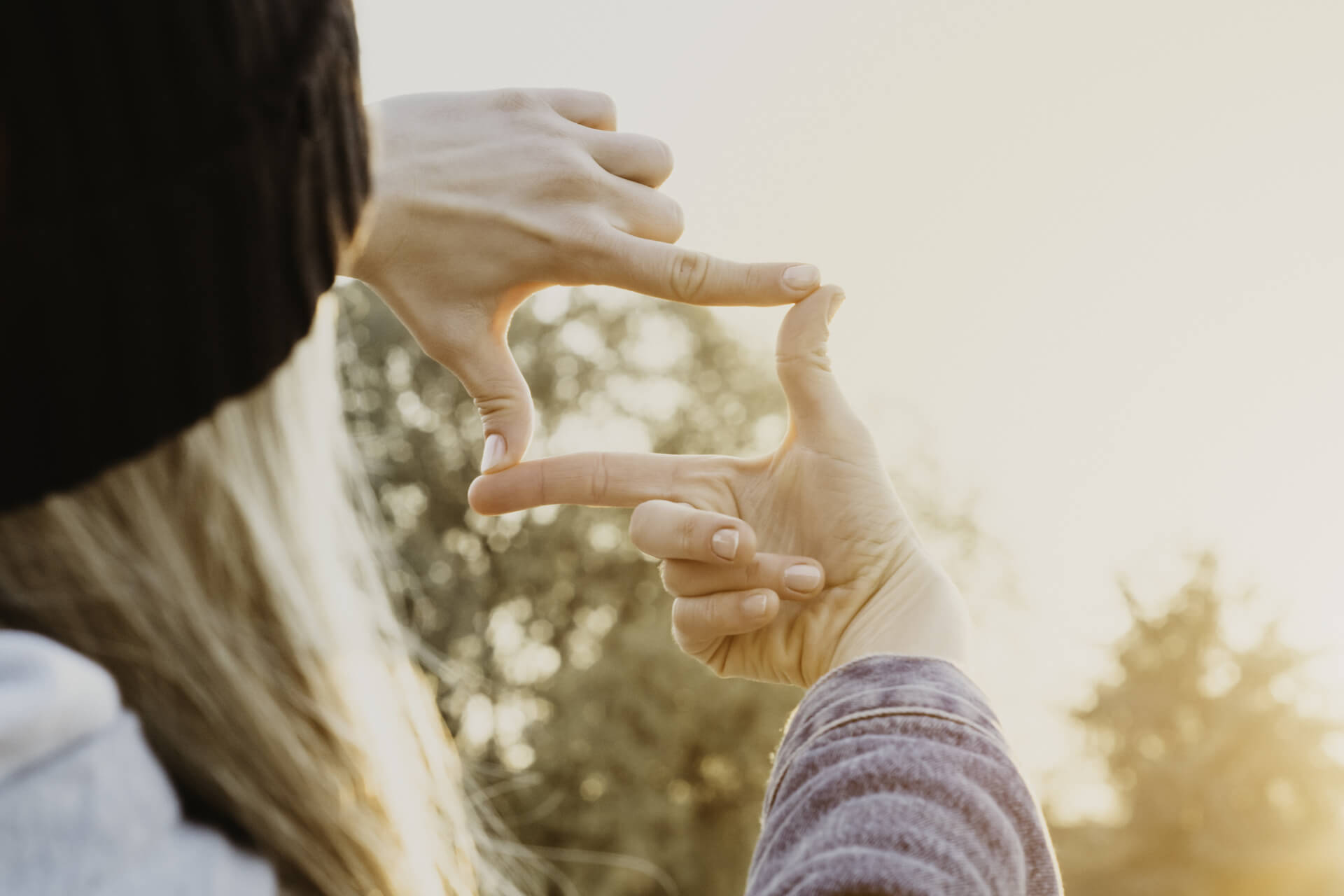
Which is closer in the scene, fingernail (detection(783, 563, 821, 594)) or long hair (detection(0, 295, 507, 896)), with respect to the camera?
long hair (detection(0, 295, 507, 896))

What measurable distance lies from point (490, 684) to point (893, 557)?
55.1 ft

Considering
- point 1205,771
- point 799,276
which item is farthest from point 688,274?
point 1205,771

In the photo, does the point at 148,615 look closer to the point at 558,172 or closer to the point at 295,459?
the point at 295,459

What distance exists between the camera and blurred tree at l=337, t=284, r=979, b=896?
16375 millimetres

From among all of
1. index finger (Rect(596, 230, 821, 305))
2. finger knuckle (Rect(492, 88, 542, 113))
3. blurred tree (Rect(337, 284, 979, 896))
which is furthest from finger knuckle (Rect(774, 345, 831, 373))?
blurred tree (Rect(337, 284, 979, 896))

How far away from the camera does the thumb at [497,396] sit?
6.13ft

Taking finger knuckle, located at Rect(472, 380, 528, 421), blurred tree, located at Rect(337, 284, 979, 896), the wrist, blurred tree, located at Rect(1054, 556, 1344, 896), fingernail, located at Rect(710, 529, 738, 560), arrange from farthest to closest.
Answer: blurred tree, located at Rect(1054, 556, 1344, 896) → blurred tree, located at Rect(337, 284, 979, 896) → finger knuckle, located at Rect(472, 380, 528, 421) → fingernail, located at Rect(710, 529, 738, 560) → the wrist

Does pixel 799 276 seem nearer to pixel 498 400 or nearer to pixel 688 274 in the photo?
pixel 688 274

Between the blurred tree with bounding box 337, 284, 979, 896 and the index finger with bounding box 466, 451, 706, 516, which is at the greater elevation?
the index finger with bounding box 466, 451, 706, 516

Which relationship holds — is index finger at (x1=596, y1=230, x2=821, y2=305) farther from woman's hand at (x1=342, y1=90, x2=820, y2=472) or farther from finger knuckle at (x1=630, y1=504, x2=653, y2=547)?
finger knuckle at (x1=630, y1=504, x2=653, y2=547)

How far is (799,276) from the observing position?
1.96 m

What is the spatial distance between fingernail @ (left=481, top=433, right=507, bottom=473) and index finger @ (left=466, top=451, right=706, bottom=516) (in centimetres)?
2

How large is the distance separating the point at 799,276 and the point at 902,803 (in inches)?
43.7

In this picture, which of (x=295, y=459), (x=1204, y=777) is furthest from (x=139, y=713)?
(x=1204, y=777)
